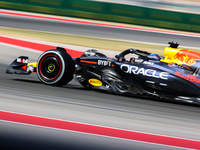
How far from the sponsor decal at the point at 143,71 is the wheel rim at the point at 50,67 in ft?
4.29

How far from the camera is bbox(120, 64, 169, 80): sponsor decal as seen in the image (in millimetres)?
5695

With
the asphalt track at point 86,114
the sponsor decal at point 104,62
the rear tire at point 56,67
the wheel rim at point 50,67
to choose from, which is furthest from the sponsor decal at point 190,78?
the wheel rim at point 50,67

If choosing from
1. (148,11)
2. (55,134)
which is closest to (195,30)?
(148,11)

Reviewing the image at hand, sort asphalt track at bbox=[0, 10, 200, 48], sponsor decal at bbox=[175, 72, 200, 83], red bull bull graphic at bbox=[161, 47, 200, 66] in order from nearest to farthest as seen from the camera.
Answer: sponsor decal at bbox=[175, 72, 200, 83] → red bull bull graphic at bbox=[161, 47, 200, 66] → asphalt track at bbox=[0, 10, 200, 48]

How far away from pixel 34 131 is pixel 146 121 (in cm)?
174

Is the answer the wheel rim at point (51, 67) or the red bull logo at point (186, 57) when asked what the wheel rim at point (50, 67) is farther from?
the red bull logo at point (186, 57)

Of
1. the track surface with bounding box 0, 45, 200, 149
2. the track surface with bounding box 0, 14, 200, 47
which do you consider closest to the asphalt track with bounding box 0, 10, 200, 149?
the track surface with bounding box 0, 45, 200, 149

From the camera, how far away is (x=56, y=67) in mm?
6293

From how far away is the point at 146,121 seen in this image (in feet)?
15.5

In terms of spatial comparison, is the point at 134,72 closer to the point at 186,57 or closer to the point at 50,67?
the point at 186,57

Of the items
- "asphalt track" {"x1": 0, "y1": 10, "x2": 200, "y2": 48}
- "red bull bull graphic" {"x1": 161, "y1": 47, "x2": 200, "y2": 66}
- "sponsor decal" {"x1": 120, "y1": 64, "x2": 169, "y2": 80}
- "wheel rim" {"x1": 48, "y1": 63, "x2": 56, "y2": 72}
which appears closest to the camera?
"sponsor decal" {"x1": 120, "y1": 64, "x2": 169, "y2": 80}

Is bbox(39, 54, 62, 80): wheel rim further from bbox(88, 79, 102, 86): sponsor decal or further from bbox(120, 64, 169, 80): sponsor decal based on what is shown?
bbox(120, 64, 169, 80): sponsor decal

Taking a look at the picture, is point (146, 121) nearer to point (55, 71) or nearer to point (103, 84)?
point (103, 84)

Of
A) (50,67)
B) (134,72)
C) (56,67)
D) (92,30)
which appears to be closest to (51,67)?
(50,67)
